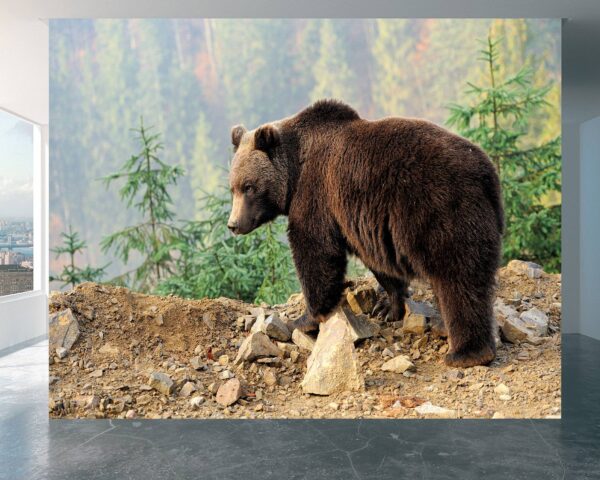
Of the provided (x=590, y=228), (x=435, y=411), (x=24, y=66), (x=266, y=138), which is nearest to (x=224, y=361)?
(x=435, y=411)

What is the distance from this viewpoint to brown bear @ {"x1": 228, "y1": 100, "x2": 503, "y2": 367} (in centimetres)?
475

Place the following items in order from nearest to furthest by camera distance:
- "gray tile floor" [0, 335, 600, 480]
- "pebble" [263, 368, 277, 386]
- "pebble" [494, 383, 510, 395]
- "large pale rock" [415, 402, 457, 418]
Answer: "gray tile floor" [0, 335, 600, 480], "pebble" [494, 383, 510, 395], "large pale rock" [415, 402, 457, 418], "pebble" [263, 368, 277, 386]

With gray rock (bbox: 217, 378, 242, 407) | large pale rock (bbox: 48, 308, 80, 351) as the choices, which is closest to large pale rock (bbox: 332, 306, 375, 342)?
gray rock (bbox: 217, 378, 242, 407)

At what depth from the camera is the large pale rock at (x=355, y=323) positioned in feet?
16.8

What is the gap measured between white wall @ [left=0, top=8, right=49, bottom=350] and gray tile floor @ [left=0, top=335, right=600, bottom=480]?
3.47 m

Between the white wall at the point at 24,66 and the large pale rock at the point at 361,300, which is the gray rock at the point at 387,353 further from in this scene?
the white wall at the point at 24,66

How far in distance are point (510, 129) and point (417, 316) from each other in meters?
1.72

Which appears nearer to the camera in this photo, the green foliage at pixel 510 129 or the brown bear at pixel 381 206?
the brown bear at pixel 381 206

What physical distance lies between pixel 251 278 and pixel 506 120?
2493 millimetres

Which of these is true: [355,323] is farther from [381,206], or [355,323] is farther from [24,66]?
[24,66]

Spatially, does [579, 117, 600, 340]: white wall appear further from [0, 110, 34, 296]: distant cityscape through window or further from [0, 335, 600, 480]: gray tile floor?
[0, 110, 34, 296]: distant cityscape through window

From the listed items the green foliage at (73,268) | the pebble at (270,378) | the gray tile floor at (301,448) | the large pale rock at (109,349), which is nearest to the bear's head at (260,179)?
the pebble at (270,378)

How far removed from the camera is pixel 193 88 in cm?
524

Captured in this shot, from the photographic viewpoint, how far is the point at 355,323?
5207 mm
